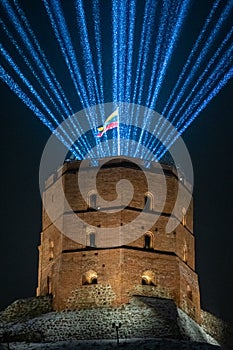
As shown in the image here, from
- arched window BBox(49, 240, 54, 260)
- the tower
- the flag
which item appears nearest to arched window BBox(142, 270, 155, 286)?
the tower

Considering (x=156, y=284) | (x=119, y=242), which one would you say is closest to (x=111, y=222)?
(x=119, y=242)

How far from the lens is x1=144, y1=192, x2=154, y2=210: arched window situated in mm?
40500

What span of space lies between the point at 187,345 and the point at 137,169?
10.1m

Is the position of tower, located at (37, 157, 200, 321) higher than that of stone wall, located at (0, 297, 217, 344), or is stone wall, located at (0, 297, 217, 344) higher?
tower, located at (37, 157, 200, 321)

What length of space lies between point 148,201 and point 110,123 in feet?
14.3

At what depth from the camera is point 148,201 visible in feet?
133

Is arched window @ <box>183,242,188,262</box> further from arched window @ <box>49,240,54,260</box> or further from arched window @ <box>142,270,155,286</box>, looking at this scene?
arched window @ <box>49,240,54,260</box>

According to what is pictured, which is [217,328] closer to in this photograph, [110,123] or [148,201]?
[148,201]

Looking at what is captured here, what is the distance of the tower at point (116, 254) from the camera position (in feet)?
127

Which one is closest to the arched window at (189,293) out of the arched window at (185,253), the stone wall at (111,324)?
the arched window at (185,253)

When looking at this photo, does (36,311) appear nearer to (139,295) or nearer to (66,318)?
(66,318)

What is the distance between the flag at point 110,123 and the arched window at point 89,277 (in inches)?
281

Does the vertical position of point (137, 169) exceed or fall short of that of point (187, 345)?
it exceeds it

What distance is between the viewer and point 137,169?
40.8 m
